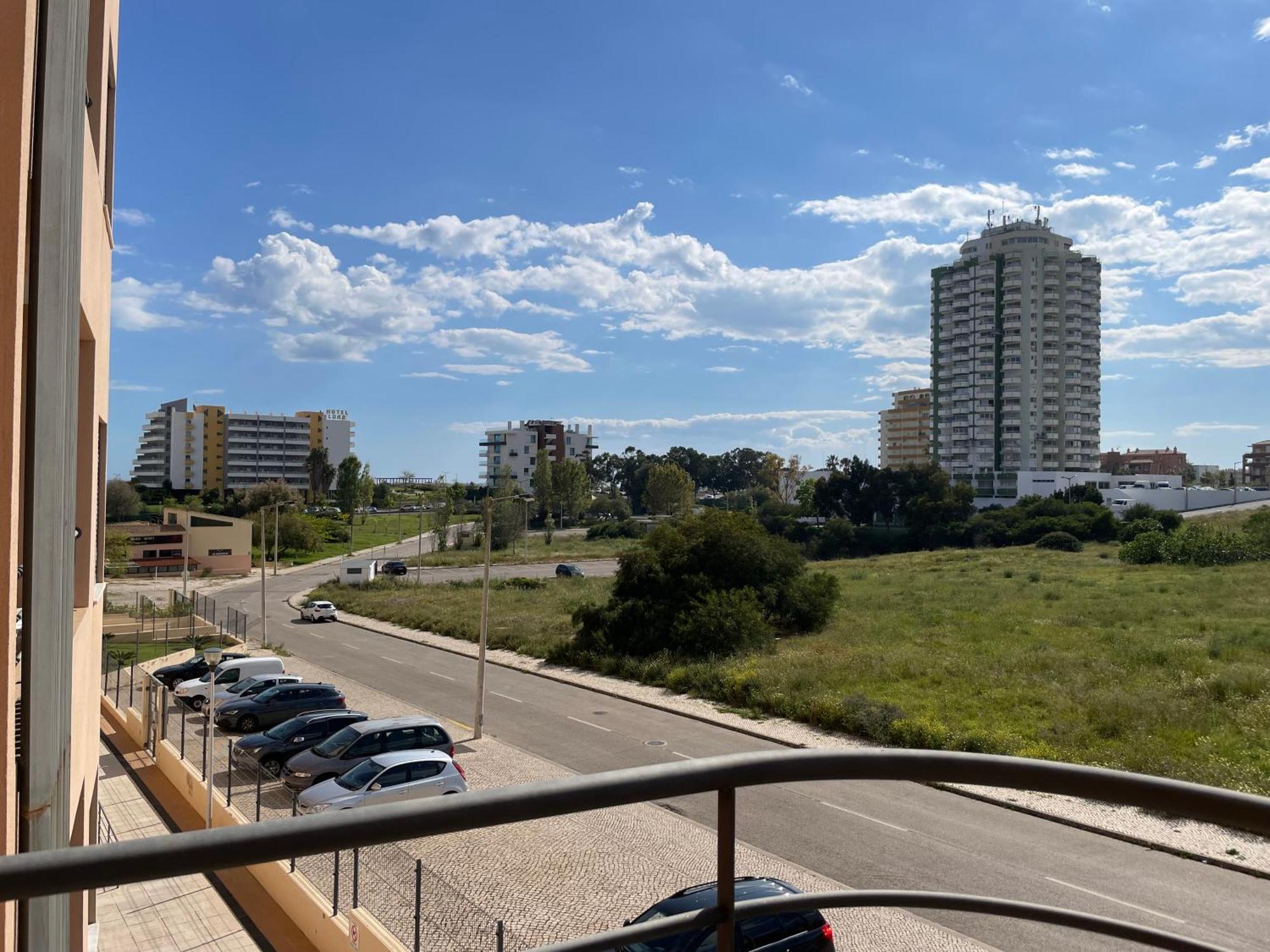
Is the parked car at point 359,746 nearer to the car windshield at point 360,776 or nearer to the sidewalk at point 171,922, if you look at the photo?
the car windshield at point 360,776

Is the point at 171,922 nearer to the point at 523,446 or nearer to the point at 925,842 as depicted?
the point at 925,842

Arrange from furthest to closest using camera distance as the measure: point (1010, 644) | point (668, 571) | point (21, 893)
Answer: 1. point (668, 571)
2. point (1010, 644)
3. point (21, 893)

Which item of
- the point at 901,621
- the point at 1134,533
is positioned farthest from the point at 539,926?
the point at 1134,533

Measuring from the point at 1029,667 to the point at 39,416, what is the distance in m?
26.0

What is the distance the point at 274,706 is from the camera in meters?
23.5

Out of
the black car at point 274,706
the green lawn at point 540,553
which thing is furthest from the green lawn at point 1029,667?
the green lawn at point 540,553

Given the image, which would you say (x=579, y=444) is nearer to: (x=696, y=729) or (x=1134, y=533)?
(x=1134, y=533)

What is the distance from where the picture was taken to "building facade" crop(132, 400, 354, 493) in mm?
116500

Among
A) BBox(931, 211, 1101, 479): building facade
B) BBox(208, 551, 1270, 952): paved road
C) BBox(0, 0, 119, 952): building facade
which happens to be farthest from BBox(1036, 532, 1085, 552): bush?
BBox(0, 0, 119, 952): building facade

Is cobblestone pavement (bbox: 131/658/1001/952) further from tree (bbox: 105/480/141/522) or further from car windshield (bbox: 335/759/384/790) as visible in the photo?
tree (bbox: 105/480/141/522)

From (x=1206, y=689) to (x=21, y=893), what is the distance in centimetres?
2536

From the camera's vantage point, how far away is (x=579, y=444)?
497 feet

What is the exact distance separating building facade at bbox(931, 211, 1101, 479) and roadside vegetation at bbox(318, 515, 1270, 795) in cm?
5968

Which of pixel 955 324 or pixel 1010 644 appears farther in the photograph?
pixel 955 324
